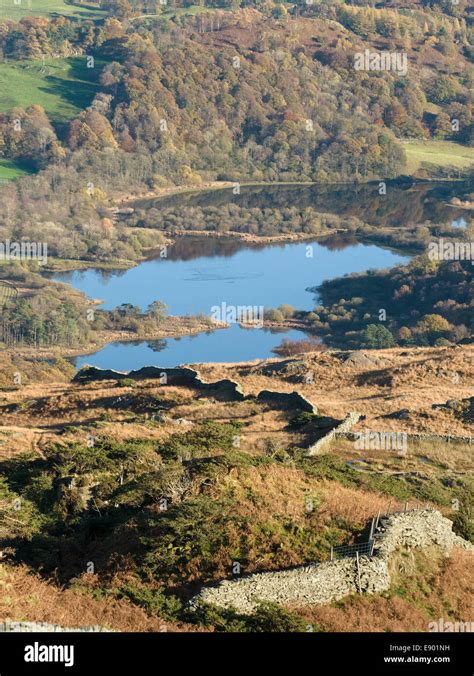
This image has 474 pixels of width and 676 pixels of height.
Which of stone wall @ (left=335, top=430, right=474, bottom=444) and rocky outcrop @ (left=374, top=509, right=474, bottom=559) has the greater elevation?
rocky outcrop @ (left=374, top=509, right=474, bottom=559)

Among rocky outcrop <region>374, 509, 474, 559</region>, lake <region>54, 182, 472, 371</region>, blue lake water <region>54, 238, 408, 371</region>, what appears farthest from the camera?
lake <region>54, 182, 472, 371</region>

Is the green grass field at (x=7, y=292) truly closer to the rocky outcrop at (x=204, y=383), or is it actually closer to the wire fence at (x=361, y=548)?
the rocky outcrop at (x=204, y=383)

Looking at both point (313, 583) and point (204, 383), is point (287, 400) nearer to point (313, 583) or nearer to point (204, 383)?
point (204, 383)

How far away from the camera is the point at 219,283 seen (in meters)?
158

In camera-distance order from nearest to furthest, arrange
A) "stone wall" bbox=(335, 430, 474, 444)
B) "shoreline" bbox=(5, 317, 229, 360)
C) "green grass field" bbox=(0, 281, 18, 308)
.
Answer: "stone wall" bbox=(335, 430, 474, 444), "shoreline" bbox=(5, 317, 229, 360), "green grass field" bbox=(0, 281, 18, 308)

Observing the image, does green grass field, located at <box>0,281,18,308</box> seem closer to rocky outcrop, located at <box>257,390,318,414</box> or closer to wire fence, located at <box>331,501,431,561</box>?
rocky outcrop, located at <box>257,390,318,414</box>

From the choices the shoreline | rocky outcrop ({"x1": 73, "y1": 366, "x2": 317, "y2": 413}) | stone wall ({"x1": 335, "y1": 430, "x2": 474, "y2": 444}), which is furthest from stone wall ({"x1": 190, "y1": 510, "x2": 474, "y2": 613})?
the shoreline

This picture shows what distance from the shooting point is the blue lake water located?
126 m

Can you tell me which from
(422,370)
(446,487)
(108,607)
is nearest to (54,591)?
(108,607)

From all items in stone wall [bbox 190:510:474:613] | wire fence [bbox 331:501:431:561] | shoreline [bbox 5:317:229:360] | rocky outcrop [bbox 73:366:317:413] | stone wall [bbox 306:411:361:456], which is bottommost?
shoreline [bbox 5:317:229:360]

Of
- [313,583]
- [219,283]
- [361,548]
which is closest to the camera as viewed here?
[313,583]

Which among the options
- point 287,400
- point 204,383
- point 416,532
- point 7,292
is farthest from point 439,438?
point 7,292

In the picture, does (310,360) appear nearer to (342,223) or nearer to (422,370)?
(422,370)

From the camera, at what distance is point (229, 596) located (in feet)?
84.5
